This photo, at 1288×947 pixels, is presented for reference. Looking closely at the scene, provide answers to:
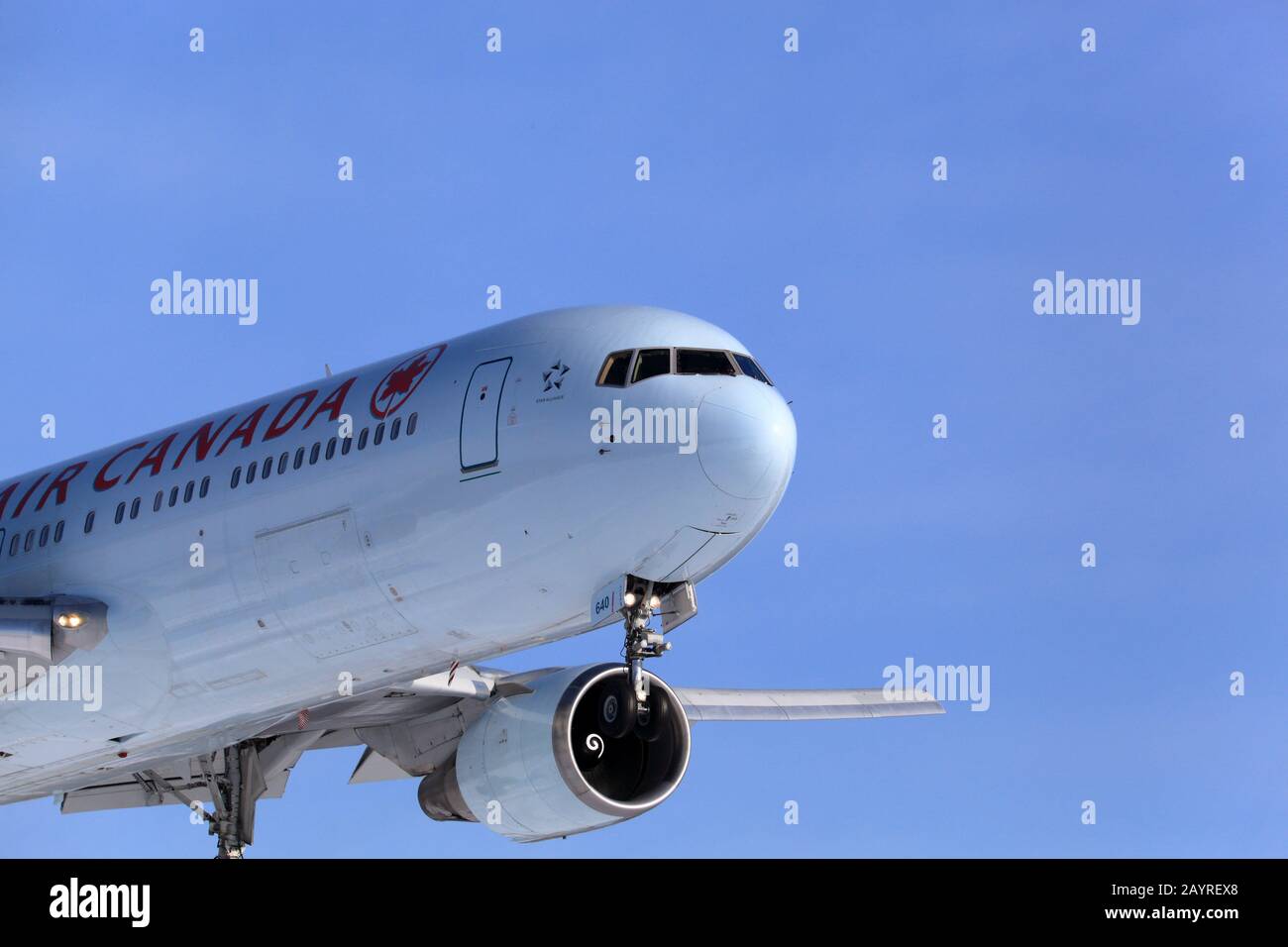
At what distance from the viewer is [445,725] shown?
35312mm

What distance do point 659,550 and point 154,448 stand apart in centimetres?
956

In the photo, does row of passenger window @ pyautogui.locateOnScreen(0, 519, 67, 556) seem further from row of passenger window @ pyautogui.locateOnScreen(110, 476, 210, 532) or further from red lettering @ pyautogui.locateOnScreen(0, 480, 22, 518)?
red lettering @ pyautogui.locateOnScreen(0, 480, 22, 518)

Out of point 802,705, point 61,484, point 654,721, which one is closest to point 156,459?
point 61,484

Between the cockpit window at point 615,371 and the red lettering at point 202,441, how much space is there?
7.10 metres

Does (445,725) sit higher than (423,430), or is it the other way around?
(423,430)

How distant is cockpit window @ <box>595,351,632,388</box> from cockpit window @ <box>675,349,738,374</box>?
64 centimetres

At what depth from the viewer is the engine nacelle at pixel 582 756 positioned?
31.0 metres

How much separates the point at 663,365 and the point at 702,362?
0.51m

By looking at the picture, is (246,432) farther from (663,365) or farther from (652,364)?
(663,365)
